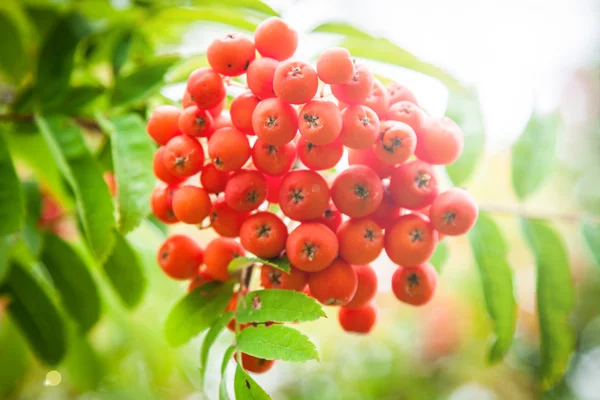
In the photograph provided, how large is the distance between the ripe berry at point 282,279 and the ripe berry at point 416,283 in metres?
0.24

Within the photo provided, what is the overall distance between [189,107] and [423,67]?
0.64m

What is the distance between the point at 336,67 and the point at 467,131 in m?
0.74

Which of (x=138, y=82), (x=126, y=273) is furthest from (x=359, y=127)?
(x=126, y=273)

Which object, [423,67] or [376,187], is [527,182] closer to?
[423,67]

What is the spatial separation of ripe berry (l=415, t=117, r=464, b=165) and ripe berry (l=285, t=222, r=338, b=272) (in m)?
0.29

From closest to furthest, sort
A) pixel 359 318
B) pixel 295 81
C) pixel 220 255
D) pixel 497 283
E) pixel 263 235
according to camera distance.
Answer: pixel 295 81
pixel 263 235
pixel 220 255
pixel 359 318
pixel 497 283

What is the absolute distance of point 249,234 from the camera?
1.00 meters

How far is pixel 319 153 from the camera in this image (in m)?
0.98

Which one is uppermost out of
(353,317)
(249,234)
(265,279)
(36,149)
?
(249,234)

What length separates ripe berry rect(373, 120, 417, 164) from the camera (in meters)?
0.96

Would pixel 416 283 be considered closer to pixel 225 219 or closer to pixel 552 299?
pixel 225 219

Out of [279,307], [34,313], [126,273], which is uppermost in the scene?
[279,307]

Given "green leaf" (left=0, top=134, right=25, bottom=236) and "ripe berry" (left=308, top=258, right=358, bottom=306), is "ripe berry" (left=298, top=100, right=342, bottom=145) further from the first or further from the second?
"green leaf" (left=0, top=134, right=25, bottom=236)

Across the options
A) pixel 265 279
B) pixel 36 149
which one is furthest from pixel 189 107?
pixel 36 149
